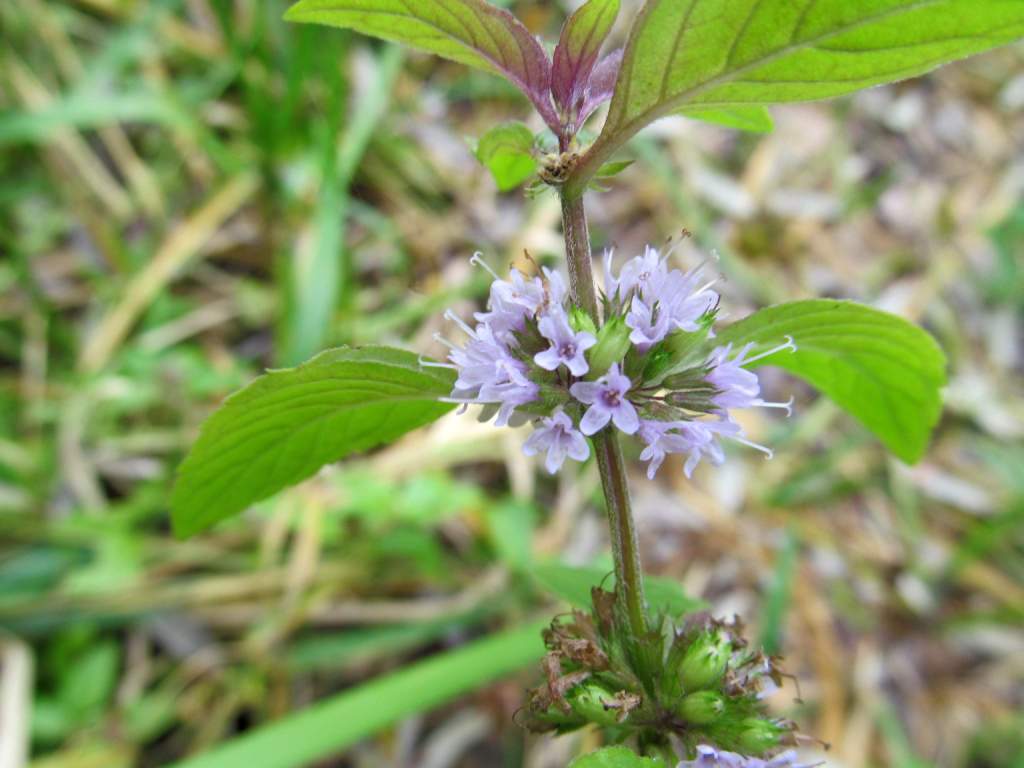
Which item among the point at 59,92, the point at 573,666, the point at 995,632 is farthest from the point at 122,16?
the point at 995,632

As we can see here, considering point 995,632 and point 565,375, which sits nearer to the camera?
point 565,375

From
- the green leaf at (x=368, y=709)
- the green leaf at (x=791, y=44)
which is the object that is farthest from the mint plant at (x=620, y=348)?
the green leaf at (x=368, y=709)

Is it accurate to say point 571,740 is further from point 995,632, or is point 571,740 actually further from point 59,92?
point 59,92

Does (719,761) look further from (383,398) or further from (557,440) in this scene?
(383,398)

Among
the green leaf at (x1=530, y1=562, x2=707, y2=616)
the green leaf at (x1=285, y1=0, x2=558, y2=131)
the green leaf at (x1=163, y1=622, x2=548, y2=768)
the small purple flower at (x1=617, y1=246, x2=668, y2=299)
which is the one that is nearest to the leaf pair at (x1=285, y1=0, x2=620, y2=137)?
the green leaf at (x1=285, y1=0, x2=558, y2=131)

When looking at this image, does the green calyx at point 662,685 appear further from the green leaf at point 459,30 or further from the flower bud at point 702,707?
the green leaf at point 459,30

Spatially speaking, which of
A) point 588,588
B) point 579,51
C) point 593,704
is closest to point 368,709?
point 588,588
